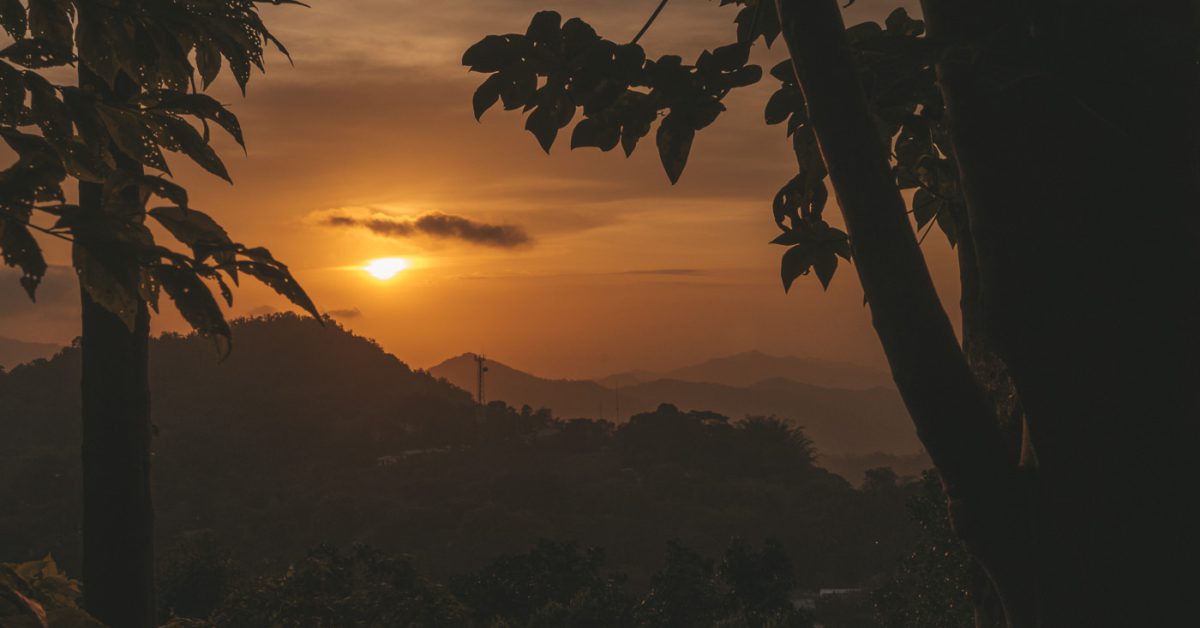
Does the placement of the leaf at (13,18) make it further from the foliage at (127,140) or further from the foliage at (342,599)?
the foliage at (342,599)

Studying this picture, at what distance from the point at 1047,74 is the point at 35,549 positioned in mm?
85178

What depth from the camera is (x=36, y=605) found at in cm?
248

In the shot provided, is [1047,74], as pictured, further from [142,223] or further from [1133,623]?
[142,223]

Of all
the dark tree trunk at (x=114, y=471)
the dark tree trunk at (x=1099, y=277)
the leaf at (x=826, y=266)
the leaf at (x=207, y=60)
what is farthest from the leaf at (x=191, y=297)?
the dark tree trunk at (x=114, y=471)

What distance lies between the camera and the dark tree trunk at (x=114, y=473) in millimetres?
4781

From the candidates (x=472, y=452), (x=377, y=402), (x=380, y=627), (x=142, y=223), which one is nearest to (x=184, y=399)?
(x=377, y=402)

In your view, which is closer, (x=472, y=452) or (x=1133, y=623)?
(x=1133, y=623)

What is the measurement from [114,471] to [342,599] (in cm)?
1534

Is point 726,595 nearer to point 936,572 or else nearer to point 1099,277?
point 936,572

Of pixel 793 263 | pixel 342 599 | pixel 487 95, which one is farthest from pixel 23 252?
pixel 342 599

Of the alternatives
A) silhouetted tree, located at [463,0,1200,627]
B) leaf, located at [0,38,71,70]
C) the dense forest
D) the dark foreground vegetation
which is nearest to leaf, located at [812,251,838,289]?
silhouetted tree, located at [463,0,1200,627]

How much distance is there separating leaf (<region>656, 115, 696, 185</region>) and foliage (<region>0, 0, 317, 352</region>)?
3.51ft

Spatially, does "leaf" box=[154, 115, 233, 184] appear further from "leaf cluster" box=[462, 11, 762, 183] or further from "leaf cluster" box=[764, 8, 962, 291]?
"leaf cluster" box=[764, 8, 962, 291]

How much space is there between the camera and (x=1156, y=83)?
2.28 metres
